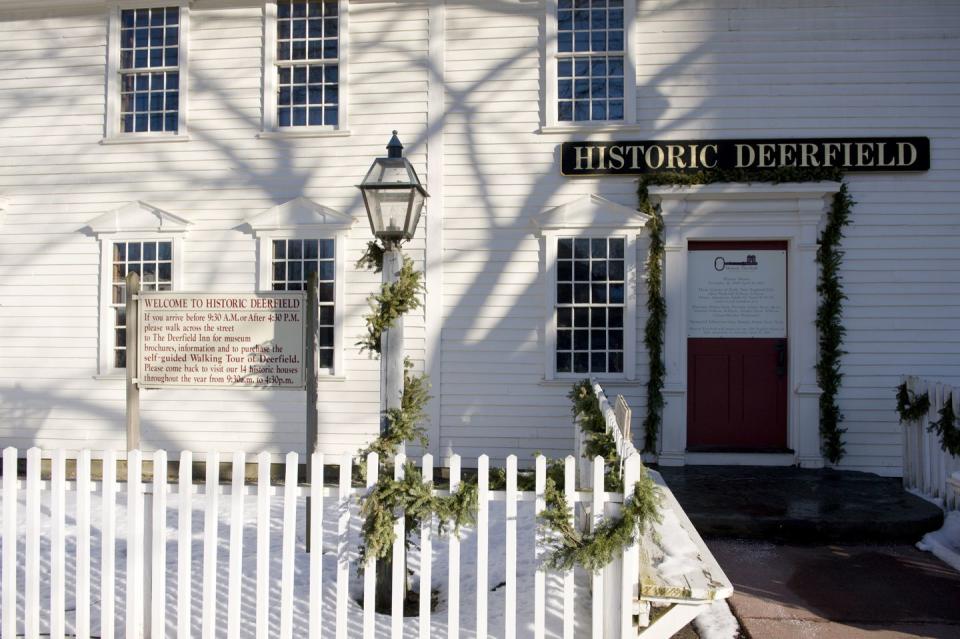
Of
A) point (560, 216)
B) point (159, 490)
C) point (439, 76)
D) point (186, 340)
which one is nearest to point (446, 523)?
point (159, 490)

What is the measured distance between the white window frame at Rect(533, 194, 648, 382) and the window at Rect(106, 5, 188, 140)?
476 centimetres

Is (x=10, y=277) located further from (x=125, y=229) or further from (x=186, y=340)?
(x=186, y=340)

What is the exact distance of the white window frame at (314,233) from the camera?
8.24 m

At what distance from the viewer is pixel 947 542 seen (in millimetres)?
5531

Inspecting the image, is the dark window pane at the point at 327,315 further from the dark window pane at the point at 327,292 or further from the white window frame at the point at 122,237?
the white window frame at the point at 122,237

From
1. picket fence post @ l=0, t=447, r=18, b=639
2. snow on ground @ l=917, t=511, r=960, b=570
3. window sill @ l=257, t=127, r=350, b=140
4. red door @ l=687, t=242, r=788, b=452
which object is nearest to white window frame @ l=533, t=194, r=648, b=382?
red door @ l=687, t=242, r=788, b=452

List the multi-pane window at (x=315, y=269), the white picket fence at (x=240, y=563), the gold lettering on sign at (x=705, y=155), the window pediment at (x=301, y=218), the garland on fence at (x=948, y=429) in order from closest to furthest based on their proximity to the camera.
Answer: the white picket fence at (x=240, y=563) → the garland on fence at (x=948, y=429) → the gold lettering on sign at (x=705, y=155) → the window pediment at (x=301, y=218) → the multi-pane window at (x=315, y=269)

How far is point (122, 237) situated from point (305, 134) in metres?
2.56

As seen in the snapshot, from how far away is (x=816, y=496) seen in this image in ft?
21.2

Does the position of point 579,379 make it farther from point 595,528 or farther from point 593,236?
point 595,528

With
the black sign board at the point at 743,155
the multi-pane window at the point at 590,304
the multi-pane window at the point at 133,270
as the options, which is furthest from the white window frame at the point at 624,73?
the multi-pane window at the point at 133,270

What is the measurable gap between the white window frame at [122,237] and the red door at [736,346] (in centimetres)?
596

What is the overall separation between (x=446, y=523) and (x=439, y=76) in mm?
5933

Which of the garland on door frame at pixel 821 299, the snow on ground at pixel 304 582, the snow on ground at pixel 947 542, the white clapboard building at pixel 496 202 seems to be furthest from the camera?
the white clapboard building at pixel 496 202
